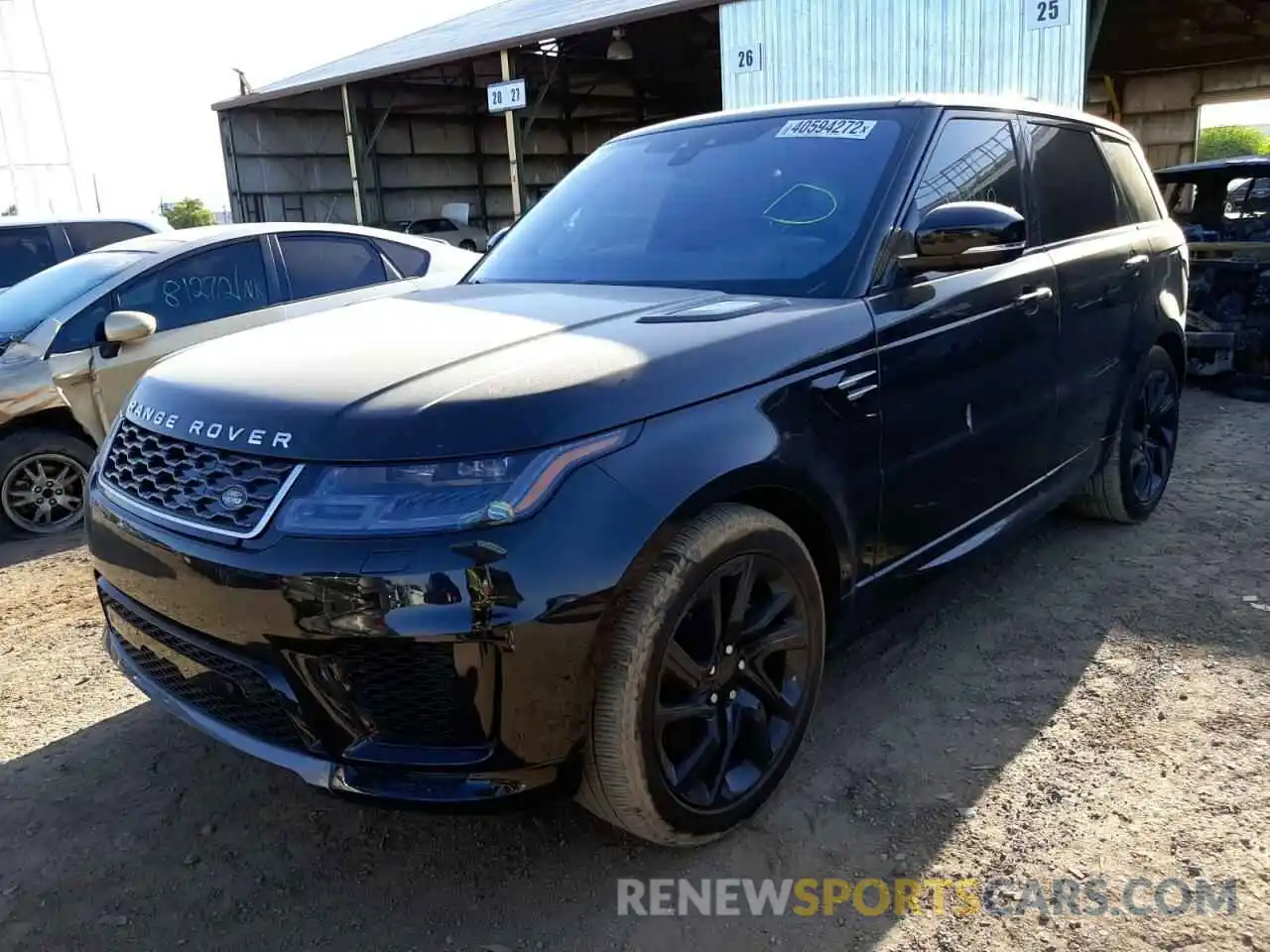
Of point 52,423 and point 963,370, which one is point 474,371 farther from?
point 52,423

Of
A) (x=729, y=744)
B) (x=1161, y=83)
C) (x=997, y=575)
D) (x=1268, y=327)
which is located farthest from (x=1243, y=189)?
(x=1161, y=83)

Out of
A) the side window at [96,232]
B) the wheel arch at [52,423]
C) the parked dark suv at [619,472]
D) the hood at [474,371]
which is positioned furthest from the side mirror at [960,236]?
the side window at [96,232]

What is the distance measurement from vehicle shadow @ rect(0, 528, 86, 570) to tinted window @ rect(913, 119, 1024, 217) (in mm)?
4714

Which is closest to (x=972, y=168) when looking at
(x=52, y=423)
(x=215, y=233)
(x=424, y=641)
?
(x=424, y=641)

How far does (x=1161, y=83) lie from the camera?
949 inches

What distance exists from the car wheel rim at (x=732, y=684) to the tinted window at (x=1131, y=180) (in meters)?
2.94

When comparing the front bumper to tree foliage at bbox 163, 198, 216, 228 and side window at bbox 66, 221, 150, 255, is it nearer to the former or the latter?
side window at bbox 66, 221, 150, 255

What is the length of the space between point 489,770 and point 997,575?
9.41 ft

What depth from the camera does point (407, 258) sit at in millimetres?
6660

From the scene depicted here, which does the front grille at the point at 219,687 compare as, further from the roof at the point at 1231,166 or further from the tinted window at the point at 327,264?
the roof at the point at 1231,166

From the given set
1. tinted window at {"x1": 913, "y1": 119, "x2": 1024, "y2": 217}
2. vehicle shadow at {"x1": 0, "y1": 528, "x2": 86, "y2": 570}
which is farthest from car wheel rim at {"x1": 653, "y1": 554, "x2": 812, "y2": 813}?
vehicle shadow at {"x1": 0, "y1": 528, "x2": 86, "y2": 570}

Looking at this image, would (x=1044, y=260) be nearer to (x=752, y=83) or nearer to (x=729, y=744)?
(x=729, y=744)

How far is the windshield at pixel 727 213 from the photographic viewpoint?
2.89 metres

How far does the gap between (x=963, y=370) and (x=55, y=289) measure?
5.36 meters
